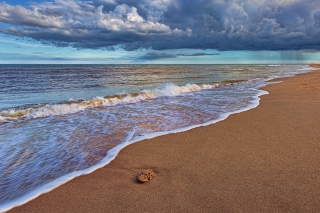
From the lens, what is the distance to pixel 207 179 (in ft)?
10.5

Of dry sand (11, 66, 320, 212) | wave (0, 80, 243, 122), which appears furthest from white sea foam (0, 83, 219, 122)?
dry sand (11, 66, 320, 212)

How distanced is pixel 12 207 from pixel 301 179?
376cm

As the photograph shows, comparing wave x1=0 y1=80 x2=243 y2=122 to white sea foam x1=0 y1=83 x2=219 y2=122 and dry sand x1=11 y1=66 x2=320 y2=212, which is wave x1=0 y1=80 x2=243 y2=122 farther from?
dry sand x1=11 y1=66 x2=320 y2=212

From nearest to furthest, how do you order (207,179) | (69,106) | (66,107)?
(207,179) < (66,107) < (69,106)

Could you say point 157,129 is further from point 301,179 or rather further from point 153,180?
point 301,179

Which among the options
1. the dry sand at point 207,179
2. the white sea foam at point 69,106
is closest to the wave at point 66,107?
the white sea foam at point 69,106

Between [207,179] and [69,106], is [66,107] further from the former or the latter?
[207,179]

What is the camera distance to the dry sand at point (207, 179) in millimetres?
2652

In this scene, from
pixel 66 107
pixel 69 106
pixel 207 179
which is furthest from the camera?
pixel 69 106

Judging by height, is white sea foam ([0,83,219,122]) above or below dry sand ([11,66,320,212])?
below

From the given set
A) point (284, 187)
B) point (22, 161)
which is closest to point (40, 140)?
point (22, 161)

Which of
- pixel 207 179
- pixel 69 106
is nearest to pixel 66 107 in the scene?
pixel 69 106

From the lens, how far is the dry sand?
2652mm

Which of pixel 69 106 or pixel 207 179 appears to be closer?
pixel 207 179
